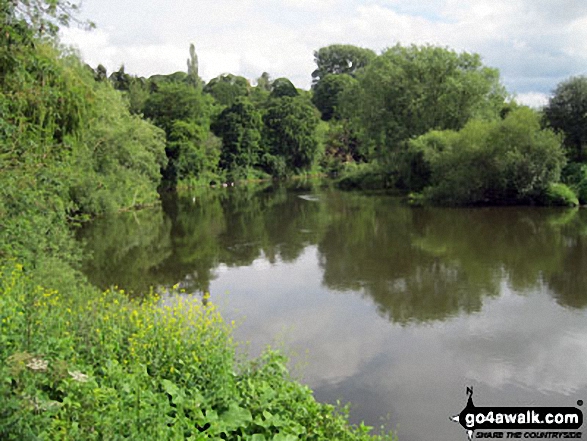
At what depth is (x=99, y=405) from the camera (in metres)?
4.44

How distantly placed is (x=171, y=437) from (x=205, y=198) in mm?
41575

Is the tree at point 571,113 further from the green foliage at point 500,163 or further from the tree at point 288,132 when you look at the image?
the tree at point 288,132

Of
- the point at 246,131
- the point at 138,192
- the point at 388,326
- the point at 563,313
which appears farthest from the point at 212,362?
the point at 246,131

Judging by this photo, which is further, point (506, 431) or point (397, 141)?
point (397, 141)

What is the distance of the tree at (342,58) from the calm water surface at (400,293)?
82074mm

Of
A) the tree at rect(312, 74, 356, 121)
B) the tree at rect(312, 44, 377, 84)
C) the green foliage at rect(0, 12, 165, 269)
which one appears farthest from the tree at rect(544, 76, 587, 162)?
the tree at rect(312, 44, 377, 84)

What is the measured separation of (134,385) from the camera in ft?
16.1

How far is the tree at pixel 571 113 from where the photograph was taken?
3278 cm

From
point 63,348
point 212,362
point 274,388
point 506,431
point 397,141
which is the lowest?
point 506,431

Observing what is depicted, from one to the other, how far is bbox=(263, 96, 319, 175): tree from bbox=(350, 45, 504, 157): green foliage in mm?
23017

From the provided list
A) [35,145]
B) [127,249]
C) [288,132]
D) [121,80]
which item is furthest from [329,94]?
[35,145]

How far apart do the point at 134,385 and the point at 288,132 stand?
65138mm

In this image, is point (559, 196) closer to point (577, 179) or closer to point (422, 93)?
point (577, 179)

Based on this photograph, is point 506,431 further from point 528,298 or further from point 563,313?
point 528,298
